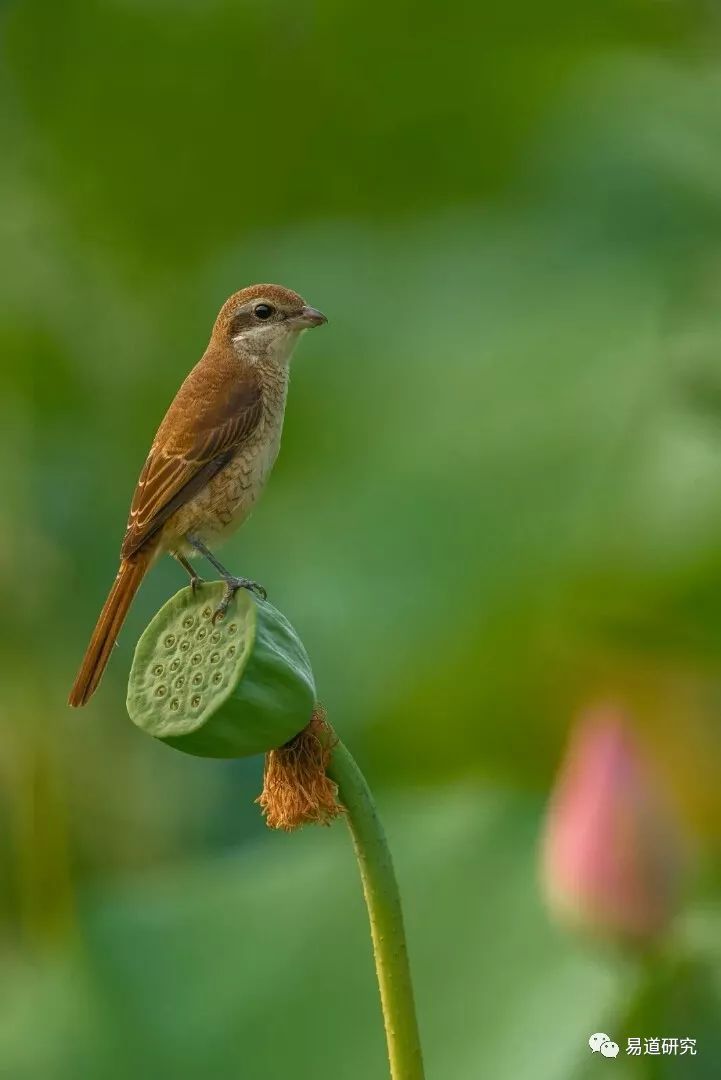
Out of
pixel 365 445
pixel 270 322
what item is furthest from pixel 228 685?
pixel 365 445

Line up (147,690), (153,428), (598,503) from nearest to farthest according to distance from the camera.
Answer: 1. (147,690)
2. (598,503)
3. (153,428)

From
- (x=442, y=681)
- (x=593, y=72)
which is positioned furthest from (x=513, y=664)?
(x=593, y=72)

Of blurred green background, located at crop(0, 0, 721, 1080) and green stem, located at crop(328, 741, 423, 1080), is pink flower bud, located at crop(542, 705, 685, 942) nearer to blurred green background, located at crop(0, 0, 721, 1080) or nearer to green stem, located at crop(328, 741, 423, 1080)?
green stem, located at crop(328, 741, 423, 1080)

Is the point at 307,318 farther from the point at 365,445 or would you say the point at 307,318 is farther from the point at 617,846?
the point at 617,846

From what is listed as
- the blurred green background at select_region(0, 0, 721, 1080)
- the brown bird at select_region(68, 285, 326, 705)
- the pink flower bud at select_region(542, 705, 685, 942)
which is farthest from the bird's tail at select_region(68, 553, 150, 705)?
the blurred green background at select_region(0, 0, 721, 1080)

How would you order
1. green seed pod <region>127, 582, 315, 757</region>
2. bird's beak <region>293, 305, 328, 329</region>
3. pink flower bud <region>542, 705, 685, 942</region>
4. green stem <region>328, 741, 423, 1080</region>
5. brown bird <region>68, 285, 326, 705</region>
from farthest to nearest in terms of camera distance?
1. bird's beak <region>293, 305, 328, 329</region>
2. brown bird <region>68, 285, 326, 705</region>
3. pink flower bud <region>542, 705, 685, 942</region>
4. green seed pod <region>127, 582, 315, 757</region>
5. green stem <region>328, 741, 423, 1080</region>

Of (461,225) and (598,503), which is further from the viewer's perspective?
(461,225)

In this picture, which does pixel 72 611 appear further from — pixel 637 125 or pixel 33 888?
pixel 637 125
